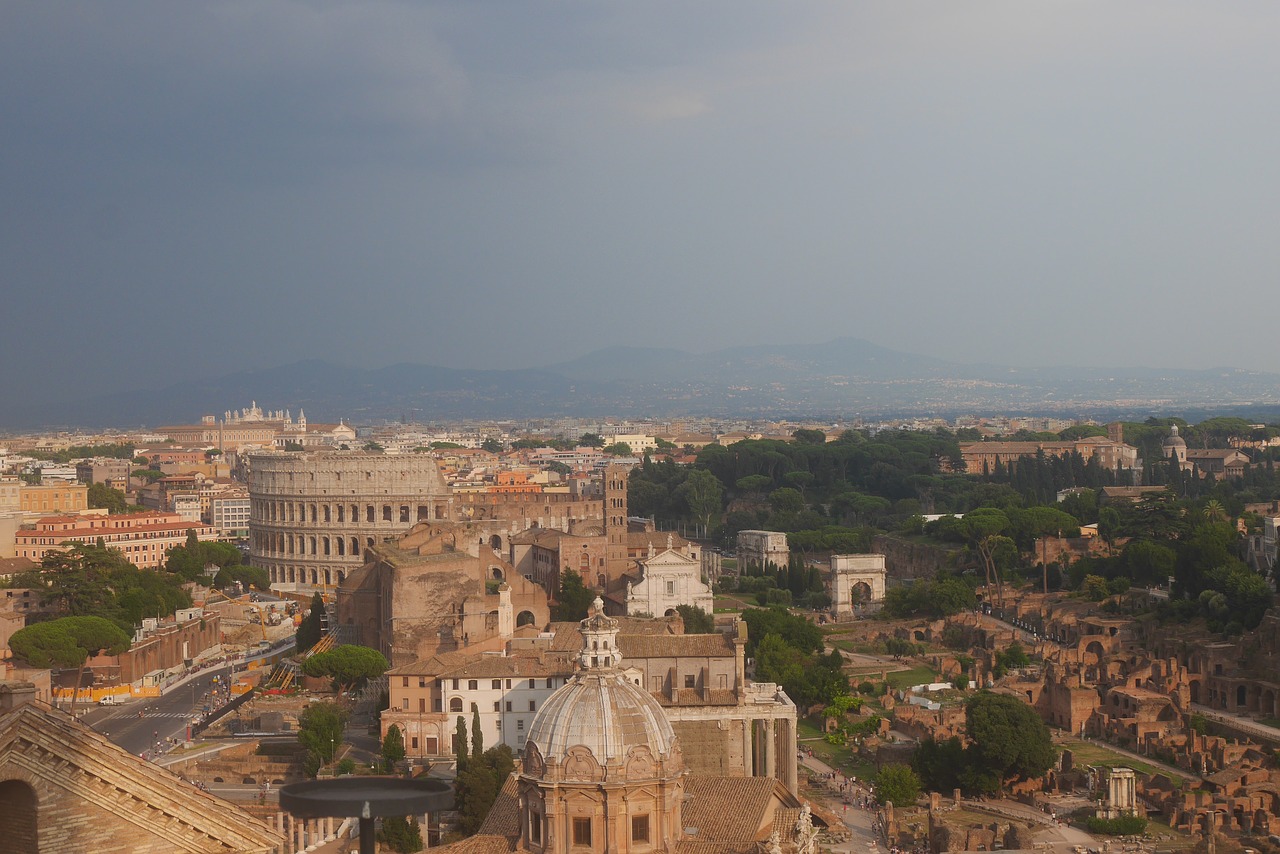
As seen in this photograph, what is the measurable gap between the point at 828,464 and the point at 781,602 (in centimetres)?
4366

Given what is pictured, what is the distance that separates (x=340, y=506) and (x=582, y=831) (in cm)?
6463

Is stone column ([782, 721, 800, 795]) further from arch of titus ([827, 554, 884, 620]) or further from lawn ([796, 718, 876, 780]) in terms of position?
arch of titus ([827, 554, 884, 620])

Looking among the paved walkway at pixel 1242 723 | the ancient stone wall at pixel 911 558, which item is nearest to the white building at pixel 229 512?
the ancient stone wall at pixel 911 558

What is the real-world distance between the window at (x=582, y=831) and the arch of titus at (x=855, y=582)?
4802 centimetres

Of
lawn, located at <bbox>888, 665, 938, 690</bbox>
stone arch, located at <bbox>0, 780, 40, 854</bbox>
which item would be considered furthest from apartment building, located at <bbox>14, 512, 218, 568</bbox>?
stone arch, located at <bbox>0, 780, 40, 854</bbox>

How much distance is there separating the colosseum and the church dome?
6159 cm

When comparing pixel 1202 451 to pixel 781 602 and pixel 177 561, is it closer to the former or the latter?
pixel 781 602

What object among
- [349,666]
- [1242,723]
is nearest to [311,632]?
[349,666]

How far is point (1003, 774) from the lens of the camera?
38469 millimetres

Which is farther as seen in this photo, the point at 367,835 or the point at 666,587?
the point at 666,587

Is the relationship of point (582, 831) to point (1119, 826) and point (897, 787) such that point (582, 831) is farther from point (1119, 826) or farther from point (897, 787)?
point (1119, 826)

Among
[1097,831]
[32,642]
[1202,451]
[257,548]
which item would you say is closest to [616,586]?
[32,642]

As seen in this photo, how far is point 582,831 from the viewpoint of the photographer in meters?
21.2

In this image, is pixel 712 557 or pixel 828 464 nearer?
pixel 712 557
